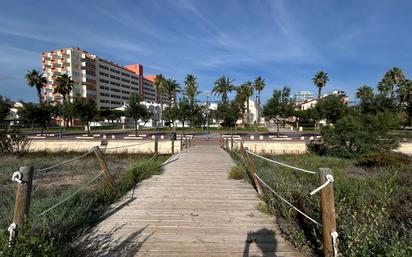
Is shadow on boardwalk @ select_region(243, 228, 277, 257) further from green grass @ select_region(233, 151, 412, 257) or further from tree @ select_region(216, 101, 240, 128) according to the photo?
tree @ select_region(216, 101, 240, 128)

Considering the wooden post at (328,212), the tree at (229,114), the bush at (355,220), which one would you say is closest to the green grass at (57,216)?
the wooden post at (328,212)

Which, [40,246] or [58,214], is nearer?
[40,246]

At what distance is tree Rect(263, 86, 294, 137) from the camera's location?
120 ft

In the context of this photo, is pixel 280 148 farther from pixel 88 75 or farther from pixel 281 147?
pixel 88 75

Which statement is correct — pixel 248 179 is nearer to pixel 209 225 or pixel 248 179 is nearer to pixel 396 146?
pixel 209 225

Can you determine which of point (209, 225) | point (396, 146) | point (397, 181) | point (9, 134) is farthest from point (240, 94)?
point (209, 225)

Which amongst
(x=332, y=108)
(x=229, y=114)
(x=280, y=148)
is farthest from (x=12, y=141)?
(x=332, y=108)

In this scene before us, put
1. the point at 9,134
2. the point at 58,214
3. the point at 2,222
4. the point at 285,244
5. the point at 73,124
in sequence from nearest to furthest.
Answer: the point at 285,244
the point at 2,222
the point at 58,214
the point at 9,134
the point at 73,124

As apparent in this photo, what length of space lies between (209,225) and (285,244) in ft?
4.23

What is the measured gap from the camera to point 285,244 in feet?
12.9

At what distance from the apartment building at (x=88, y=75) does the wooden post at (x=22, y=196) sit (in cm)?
8063

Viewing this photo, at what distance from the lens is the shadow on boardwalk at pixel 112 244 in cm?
361

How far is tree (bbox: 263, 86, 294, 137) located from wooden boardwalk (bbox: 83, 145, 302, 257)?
30554mm

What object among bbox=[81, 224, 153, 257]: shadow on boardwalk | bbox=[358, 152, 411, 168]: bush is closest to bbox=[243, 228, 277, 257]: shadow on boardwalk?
bbox=[81, 224, 153, 257]: shadow on boardwalk
